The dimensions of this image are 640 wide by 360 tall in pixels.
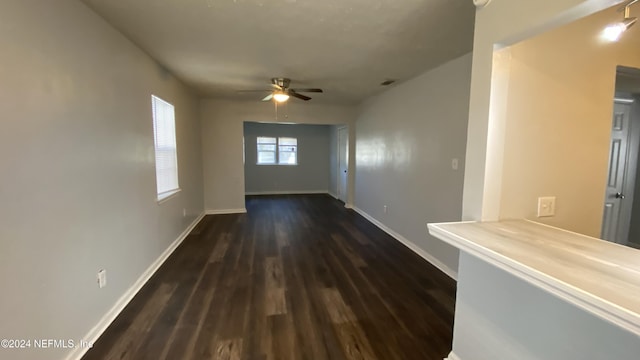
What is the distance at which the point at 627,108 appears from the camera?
2867 mm

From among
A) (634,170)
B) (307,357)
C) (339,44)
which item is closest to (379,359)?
(307,357)

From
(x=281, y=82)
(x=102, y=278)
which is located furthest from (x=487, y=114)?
(x=281, y=82)

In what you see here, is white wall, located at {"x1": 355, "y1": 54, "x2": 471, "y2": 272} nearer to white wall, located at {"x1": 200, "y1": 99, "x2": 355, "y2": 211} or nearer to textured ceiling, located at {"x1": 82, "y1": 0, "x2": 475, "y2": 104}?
textured ceiling, located at {"x1": 82, "y1": 0, "x2": 475, "y2": 104}

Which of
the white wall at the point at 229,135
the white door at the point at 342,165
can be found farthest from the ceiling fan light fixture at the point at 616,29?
the white door at the point at 342,165

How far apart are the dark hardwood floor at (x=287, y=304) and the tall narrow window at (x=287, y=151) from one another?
15.4 feet

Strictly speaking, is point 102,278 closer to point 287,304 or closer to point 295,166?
point 287,304

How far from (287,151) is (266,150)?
25.7 inches

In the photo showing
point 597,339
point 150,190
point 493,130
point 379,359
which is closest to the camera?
point 597,339

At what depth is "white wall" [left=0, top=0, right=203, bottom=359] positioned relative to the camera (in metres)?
1.40

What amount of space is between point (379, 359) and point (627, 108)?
3.53 meters

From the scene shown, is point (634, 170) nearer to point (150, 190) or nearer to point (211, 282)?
point (211, 282)

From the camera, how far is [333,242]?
4.25 m

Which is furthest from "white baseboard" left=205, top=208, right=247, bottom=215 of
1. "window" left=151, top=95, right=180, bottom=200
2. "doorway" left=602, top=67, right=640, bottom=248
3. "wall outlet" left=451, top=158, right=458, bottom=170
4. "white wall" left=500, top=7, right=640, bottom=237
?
"doorway" left=602, top=67, right=640, bottom=248

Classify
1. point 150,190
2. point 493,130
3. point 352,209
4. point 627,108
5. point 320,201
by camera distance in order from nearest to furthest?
point 493,130 → point 627,108 → point 150,190 → point 352,209 → point 320,201
